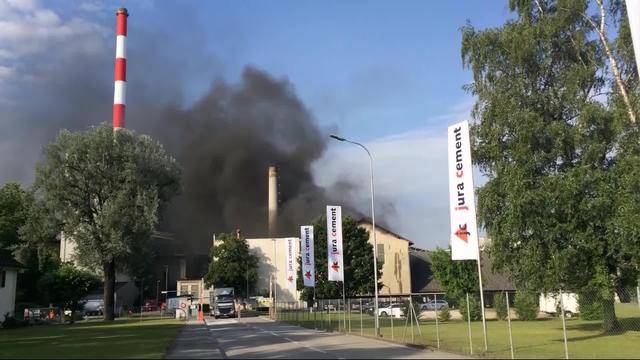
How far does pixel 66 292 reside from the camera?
5897 cm

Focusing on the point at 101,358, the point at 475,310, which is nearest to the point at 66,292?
the point at 475,310

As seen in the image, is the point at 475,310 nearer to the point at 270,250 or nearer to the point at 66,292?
the point at 66,292

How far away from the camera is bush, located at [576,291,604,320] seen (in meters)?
32.6

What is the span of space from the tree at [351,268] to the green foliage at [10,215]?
36.8 metres

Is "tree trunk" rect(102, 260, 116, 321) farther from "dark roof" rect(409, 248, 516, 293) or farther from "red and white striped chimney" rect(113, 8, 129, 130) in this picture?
"dark roof" rect(409, 248, 516, 293)

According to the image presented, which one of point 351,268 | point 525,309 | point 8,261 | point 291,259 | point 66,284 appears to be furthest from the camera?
point 351,268

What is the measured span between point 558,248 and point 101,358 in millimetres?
23208

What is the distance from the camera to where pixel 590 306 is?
38.1 m

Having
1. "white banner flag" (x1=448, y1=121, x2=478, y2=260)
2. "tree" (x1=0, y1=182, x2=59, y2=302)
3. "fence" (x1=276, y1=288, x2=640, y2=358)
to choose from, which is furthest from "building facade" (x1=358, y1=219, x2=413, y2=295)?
"white banner flag" (x1=448, y1=121, x2=478, y2=260)

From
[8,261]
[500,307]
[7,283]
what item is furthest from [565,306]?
[8,261]

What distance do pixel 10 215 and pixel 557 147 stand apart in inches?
2809

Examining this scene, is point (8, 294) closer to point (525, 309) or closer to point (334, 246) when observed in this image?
point (334, 246)

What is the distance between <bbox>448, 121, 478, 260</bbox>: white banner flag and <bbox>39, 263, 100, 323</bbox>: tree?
47.3 m

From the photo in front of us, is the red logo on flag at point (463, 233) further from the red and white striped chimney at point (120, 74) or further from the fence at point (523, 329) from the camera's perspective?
the red and white striped chimney at point (120, 74)
